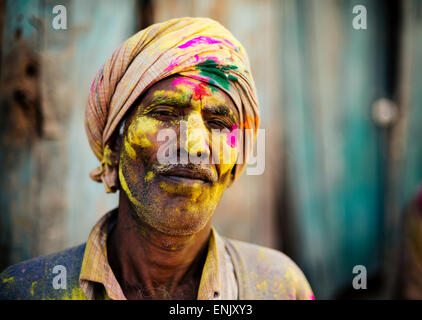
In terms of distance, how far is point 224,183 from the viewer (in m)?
1.64

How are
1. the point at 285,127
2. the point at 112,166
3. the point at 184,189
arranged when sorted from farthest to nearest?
the point at 285,127 → the point at 112,166 → the point at 184,189

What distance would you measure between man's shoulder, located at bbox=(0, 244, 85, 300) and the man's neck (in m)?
0.16

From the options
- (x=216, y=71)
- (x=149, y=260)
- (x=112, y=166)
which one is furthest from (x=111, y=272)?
(x=216, y=71)

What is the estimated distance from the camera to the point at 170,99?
1510 mm

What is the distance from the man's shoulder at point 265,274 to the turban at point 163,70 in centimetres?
43

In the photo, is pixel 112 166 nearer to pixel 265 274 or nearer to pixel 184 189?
pixel 184 189

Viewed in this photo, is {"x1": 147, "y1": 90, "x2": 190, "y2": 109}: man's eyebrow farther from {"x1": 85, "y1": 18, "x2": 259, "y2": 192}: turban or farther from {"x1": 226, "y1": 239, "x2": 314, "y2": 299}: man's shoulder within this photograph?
{"x1": 226, "y1": 239, "x2": 314, "y2": 299}: man's shoulder

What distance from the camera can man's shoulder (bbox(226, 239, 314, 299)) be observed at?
173 cm

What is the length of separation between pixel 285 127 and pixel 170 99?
2.47 metres

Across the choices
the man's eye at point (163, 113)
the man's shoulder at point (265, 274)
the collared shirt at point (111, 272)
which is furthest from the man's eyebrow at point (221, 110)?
the man's shoulder at point (265, 274)

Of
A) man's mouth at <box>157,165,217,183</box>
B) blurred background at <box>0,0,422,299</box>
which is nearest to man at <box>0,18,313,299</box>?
man's mouth at <box>157,165,217,183</box>

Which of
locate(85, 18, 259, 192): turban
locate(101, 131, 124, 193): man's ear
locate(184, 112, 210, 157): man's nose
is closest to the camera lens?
locate(184, 112, 210, 157): man's nose

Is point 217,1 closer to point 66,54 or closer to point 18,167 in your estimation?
point 66,54

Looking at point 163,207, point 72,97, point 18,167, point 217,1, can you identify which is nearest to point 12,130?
point 18,167
